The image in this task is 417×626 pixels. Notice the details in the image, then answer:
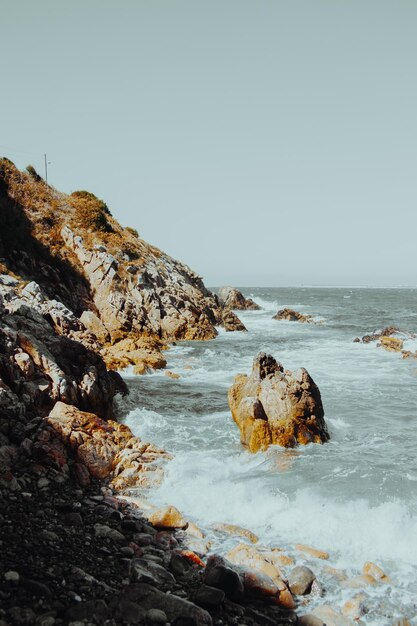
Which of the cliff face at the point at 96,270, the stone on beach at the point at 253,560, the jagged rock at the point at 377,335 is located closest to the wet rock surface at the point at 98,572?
the stone on beach at the point at 253,560

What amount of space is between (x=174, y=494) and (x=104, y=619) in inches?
214

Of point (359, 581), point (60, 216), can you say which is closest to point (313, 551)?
point (359, 581)

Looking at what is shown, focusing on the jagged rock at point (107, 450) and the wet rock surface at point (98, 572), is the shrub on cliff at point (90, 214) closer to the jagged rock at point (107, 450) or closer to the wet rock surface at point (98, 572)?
the jagged rock at point (107, 450)

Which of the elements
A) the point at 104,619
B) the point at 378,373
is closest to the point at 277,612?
the point at 104,619

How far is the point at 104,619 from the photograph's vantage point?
599cm

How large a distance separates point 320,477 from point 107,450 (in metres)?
6.05

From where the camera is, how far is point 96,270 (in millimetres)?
41250

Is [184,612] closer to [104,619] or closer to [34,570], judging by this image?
[104,619]

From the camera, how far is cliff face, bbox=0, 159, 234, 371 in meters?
36.0

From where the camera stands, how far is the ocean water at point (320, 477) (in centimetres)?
903

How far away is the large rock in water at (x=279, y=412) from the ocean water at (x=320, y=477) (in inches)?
17.3

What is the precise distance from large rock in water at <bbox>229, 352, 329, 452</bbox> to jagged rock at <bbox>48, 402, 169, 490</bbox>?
333 centimetres

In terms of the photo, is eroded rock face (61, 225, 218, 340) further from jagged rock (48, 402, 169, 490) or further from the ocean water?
jagged rock (48, 402, 169, 490)

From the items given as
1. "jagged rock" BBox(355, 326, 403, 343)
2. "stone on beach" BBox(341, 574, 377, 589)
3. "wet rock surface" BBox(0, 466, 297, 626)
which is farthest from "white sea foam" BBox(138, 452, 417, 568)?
"jagged rock" BBox(355, 326, 403, 343)
